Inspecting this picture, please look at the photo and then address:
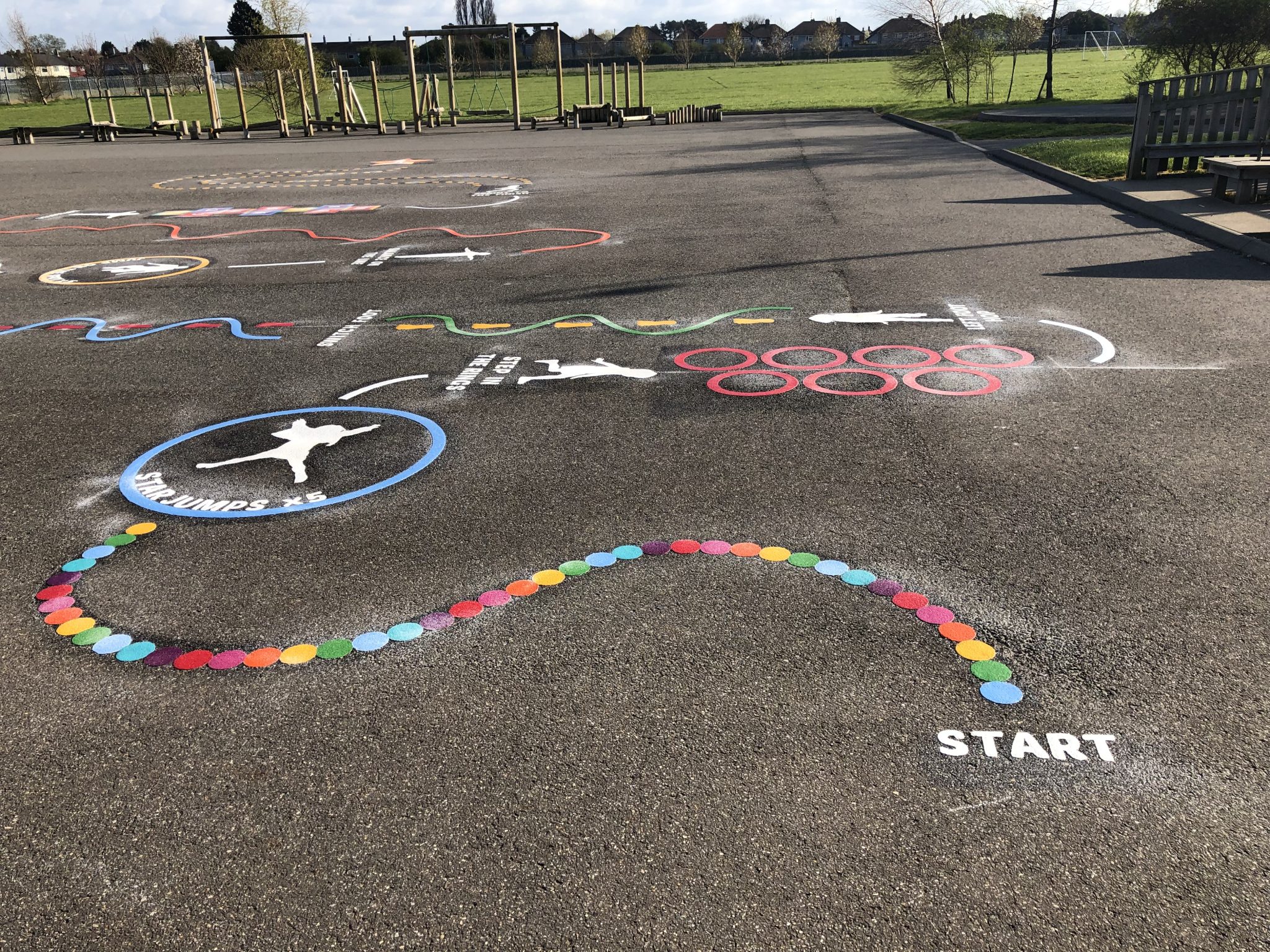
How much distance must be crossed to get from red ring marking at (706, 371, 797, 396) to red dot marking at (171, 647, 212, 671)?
13.0ft

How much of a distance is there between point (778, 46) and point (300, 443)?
104 metres

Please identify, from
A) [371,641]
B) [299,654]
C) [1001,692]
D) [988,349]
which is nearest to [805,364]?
[988,349]

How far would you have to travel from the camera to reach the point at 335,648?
3.92 meters

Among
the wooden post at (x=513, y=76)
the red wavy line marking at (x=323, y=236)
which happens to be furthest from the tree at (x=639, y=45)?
the red wavy line marking at (x=323, y=236)

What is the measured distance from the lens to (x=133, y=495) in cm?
547

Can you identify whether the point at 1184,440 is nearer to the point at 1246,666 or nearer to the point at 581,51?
the point at 1246,666

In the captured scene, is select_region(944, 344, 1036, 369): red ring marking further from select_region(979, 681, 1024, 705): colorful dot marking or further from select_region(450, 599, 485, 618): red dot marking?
select_region(450, 599, 485, 618): red dot marking

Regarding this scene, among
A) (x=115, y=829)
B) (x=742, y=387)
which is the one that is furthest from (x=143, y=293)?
(x=115, y=829)

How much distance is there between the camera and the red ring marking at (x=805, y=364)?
7.39 meters

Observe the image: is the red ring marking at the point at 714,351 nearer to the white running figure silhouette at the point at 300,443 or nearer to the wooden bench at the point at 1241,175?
the white running figure silhouette at the point at 300,443

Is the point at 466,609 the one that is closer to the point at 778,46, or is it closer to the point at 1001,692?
the point at 1001,692

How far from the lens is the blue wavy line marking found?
28.8 ft

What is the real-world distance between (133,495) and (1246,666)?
5.37m

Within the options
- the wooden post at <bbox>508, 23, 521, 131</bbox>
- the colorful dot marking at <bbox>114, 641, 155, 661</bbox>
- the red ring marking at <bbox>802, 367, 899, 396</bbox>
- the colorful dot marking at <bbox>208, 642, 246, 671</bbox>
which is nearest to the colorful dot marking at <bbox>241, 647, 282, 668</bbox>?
the colorful dot marking at <bbox>208, 642, 246, 671</bbox>
